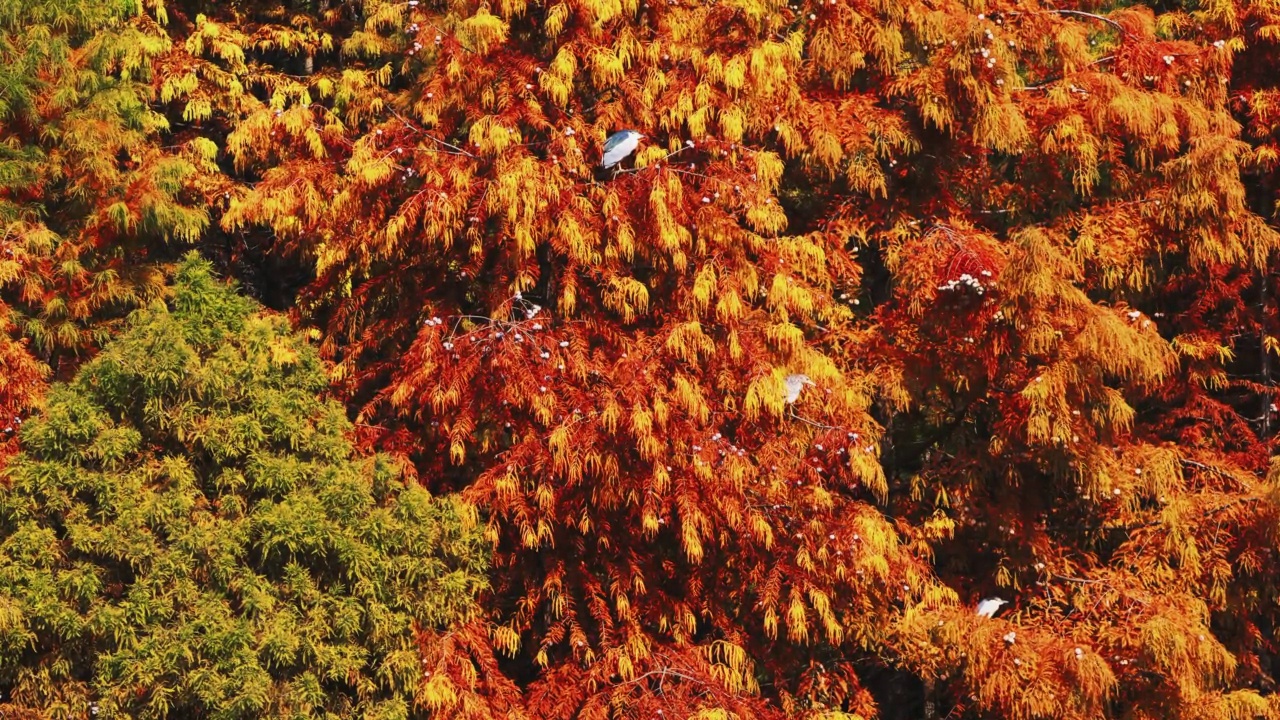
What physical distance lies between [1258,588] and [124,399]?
6.51 meters

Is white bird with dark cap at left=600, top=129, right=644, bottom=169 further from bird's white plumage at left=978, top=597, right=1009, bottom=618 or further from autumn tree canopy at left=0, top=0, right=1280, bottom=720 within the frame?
bird's white plumage at left=978, top=597, right=1009, bottom=618

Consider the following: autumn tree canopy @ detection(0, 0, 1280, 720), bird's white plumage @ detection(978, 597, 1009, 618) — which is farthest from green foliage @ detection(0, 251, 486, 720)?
bird's white plumage @ detection(978, 597, 1009, 618)

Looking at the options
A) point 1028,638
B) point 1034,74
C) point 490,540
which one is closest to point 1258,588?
point 1028,638

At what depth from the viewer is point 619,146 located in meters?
8.19

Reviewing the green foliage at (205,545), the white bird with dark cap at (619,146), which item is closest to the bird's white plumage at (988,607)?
the green foliage at (205,545)

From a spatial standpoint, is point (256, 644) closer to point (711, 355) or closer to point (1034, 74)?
point (711, 355)

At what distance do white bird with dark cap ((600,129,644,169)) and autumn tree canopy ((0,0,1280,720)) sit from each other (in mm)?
166

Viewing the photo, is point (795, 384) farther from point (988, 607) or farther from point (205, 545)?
point (205, 545)

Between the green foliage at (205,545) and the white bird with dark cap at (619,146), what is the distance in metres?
1.93

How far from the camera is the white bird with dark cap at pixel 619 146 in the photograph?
26.7ft

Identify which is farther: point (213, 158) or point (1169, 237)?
point (213, 158)

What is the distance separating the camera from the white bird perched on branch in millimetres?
8336

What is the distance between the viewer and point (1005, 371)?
345 inches

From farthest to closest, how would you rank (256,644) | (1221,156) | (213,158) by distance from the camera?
(213,158) < (1221,156) < (256,644)
